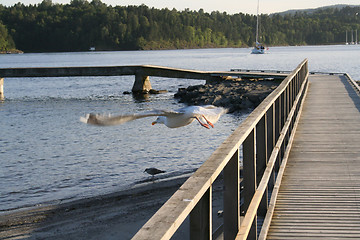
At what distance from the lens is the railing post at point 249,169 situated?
3.99 metres

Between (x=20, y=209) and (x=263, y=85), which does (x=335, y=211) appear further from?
(x=263, y=85)

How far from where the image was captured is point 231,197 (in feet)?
10.2

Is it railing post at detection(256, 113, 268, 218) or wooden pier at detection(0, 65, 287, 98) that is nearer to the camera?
railing post at detection(256, 113, 268, 218)

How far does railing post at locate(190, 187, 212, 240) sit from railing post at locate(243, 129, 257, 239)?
5.35 ft

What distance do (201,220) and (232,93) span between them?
95.6ft

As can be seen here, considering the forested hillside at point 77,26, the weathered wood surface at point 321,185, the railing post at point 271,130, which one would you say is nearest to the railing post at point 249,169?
the weathered wood surface at point 321,185

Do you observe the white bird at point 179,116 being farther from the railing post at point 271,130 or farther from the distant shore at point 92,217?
the distant shore at point 92,217

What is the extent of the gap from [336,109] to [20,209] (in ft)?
26.3

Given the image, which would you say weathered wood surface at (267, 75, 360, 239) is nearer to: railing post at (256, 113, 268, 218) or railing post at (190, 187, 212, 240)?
railing post at (256, 113, 268, 218)

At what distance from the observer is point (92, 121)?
14.5 ft

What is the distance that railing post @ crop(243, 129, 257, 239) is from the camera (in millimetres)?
3986

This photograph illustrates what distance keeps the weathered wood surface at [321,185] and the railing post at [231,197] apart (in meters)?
1.45

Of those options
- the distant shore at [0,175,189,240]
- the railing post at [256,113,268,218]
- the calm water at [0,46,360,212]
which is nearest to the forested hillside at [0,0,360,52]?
the calm water at [0,46,360,212]

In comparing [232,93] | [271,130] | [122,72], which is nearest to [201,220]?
[271,130]
